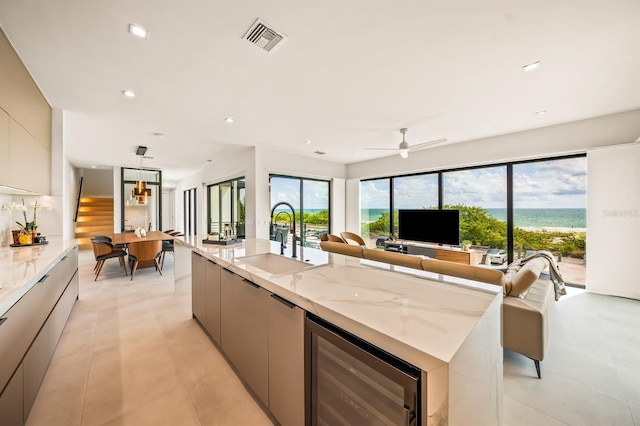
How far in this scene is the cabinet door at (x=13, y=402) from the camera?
1.21m

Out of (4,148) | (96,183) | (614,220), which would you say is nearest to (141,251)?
(4,148)

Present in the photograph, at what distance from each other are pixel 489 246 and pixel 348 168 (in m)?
4.10

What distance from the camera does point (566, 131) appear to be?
401 centimetres

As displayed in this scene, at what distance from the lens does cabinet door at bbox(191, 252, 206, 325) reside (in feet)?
8.25

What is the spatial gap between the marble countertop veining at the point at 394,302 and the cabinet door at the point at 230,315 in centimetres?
26

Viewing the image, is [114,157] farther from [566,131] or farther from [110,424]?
[566,131]

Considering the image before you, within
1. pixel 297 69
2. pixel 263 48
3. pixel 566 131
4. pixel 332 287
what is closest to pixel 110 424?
pixel 332 287

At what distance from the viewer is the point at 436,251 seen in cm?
487

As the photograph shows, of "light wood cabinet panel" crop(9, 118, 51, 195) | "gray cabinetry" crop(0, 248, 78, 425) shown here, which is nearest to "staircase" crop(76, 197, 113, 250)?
"light wood cabinet panel" crop(9, 118, 51, 195)

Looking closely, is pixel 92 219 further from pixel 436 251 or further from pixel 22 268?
pixel 436 251

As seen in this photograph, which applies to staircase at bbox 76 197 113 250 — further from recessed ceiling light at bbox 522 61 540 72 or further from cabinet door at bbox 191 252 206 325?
recessed ceiling light at bbox 522 61 540 72

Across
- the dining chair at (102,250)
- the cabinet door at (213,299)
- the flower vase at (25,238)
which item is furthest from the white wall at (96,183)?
the cabinet door at (213,299)

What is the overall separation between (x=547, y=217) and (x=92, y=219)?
1307 cm

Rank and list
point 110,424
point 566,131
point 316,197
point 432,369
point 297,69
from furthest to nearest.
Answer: point 316,197
point 566,131
point 297,69
point 110,424
point 432,369
